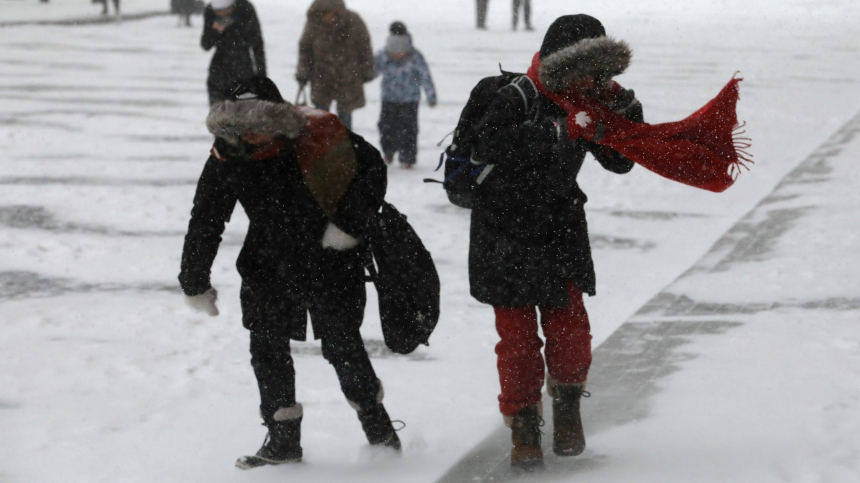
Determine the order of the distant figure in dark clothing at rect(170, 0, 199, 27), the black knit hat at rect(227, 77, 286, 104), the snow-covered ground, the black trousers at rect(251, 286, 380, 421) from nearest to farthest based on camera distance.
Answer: the black knit hat at rect(227, 77, 286, 104)
the black trousers at rect(251, 286, 380, 421)
the snow-covered ground
the distant figure in dark clothing at rect(170, 0, 199, 27)

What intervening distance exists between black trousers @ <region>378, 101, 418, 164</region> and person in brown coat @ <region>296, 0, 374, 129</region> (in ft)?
1.01

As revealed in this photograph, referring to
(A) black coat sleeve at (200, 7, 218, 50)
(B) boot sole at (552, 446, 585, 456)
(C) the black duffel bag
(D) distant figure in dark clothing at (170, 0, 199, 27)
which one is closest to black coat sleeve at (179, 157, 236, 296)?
(C) the black duffel bag

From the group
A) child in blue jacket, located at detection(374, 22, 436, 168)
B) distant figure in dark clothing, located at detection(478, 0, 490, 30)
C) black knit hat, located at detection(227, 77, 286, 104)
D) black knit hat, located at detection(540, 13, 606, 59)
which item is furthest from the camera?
distant figure in dark clothing, located at detection(478, 0, 490, 30)

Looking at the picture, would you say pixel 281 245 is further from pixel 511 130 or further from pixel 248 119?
Result: pixel 511 130

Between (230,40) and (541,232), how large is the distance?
601cm

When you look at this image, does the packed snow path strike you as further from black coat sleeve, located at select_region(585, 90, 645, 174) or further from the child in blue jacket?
the child in blue jacket

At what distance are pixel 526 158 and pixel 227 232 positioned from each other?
3998mm

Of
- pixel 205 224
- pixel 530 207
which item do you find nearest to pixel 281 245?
pixel 205 224

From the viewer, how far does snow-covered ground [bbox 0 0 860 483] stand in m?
3.49

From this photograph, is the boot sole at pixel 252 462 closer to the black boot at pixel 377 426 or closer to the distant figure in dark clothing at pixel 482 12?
the black boot at pixel 377 426

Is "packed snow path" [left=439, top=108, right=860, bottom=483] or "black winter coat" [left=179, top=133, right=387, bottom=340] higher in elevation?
"black winter coat" [left=179, top=133, right=387, bottom=340]

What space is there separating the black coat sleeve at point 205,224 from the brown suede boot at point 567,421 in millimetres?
1260

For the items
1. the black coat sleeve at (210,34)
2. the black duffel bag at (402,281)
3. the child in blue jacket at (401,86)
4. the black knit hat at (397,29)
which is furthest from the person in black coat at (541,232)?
the black coat sleeve at (210,34)

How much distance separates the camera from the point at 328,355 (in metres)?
3.36
